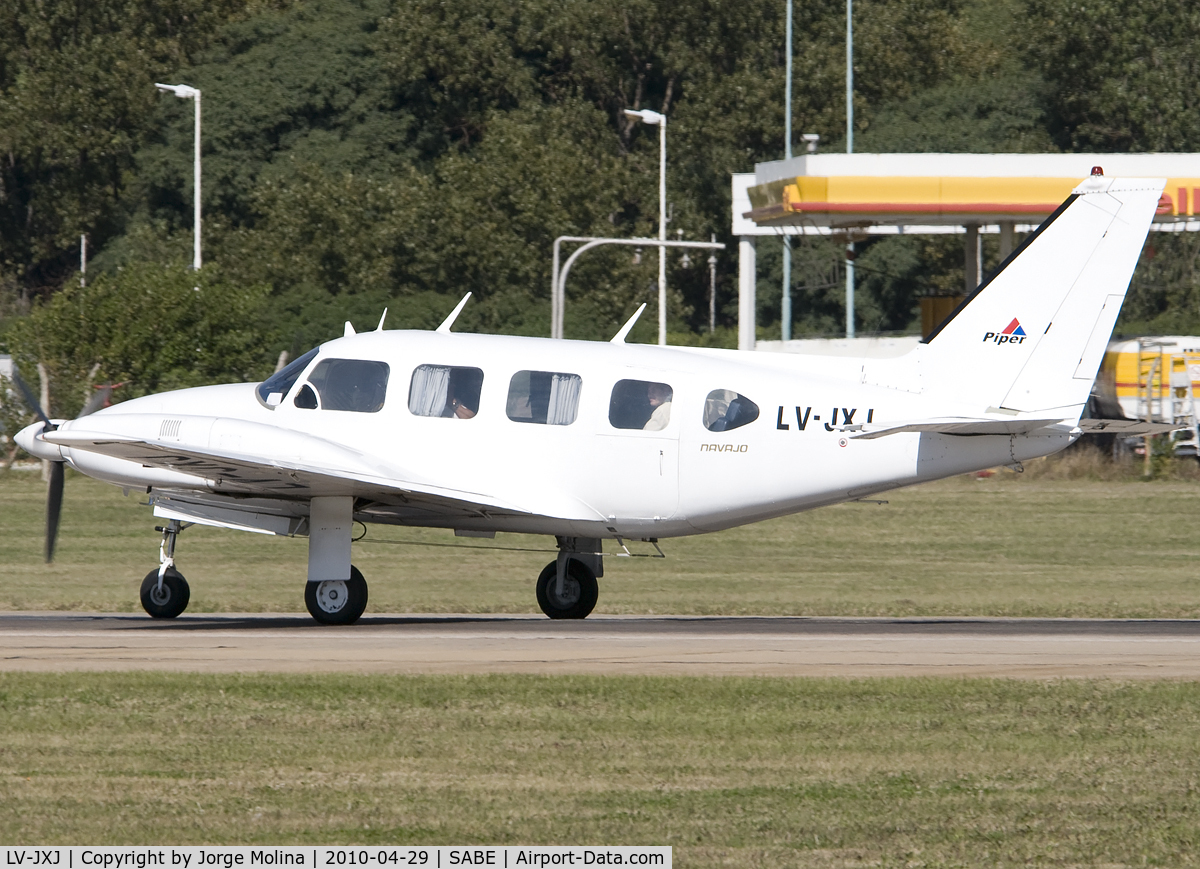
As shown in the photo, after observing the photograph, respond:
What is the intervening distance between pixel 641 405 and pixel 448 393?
6.40 feet

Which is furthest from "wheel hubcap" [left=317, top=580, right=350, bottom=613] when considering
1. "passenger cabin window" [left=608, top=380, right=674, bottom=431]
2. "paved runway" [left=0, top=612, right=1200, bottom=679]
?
"passenger cabin window" [left=608, top=380, right=674, bottom=431]

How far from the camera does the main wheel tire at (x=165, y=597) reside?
711 inches

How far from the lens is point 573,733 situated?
38.5ft

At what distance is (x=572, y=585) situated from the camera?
18719mm

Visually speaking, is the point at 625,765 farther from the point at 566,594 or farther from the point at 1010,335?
the point at 566,594

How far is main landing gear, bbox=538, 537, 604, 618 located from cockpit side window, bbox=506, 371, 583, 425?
183cm

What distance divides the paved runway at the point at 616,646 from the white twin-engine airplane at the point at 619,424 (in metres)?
1.03

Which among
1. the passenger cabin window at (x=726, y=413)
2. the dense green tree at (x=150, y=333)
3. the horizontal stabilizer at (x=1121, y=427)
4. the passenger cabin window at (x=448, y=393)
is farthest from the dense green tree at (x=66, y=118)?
the horizontal stabilizer at (x=1121, y=427)

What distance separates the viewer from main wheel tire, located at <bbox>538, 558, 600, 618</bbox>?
1869 cm

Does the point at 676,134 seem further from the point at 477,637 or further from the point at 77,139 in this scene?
the point at 477,637

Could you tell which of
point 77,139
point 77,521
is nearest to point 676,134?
point 77,139

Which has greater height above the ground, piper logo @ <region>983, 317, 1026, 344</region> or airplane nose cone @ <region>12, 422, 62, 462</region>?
piper logo @ <region>983, 317, 1026, 344</region>

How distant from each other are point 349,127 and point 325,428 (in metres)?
64.0

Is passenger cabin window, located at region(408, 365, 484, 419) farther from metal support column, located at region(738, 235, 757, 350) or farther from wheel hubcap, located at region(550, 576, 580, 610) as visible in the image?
metal support column, located at region(738, 235, 757, 350)
